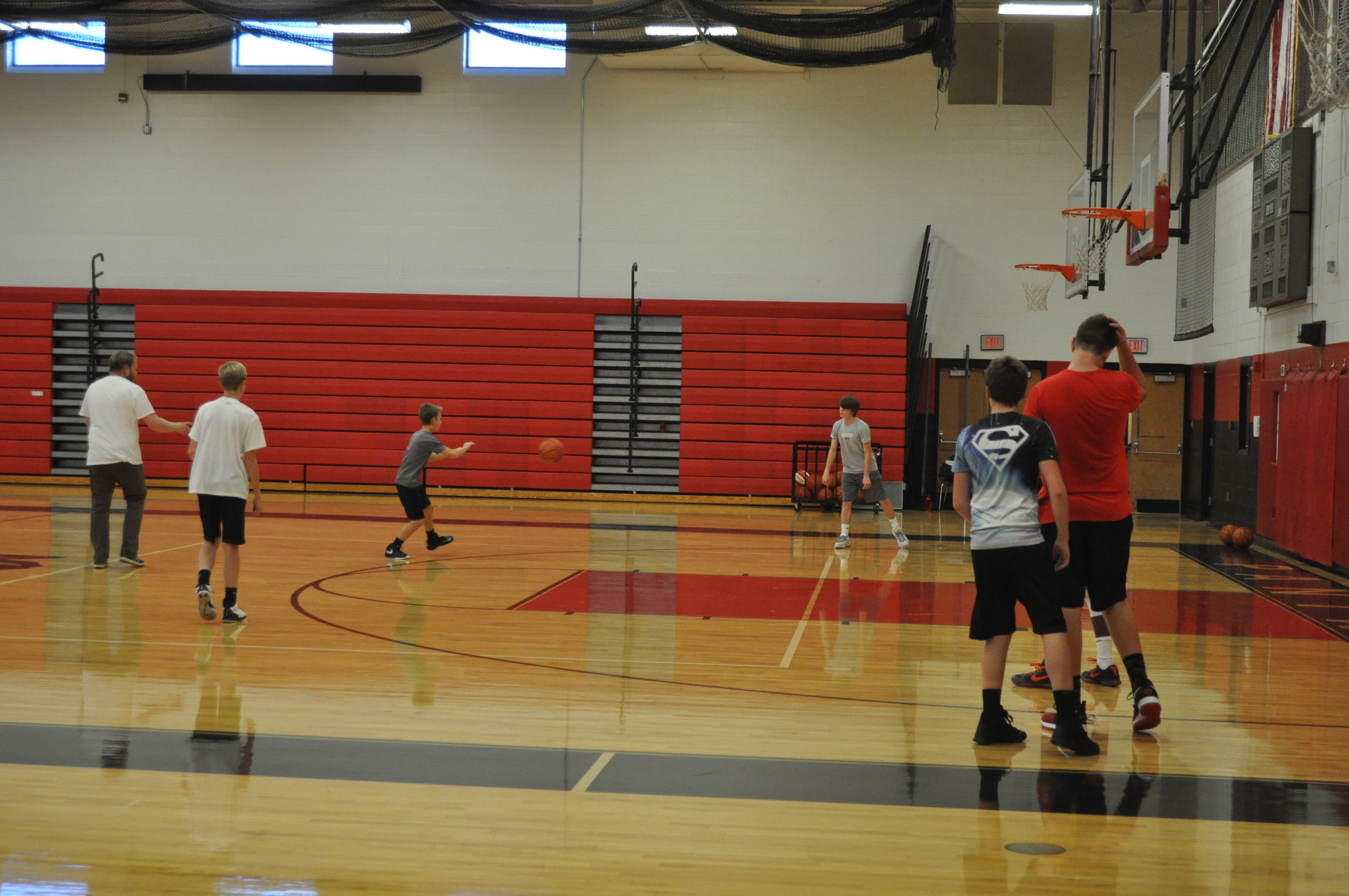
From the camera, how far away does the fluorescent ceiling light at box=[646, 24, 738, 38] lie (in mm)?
11453

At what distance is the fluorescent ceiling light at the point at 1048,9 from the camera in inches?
525

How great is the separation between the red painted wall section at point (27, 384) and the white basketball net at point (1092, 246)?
46.5ft

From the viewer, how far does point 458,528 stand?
1179 cm

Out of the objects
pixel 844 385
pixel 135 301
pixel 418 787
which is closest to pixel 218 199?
pixel 135 301

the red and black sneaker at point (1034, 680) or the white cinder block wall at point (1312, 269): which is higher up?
the white cinder block wall at point (1312, 269)

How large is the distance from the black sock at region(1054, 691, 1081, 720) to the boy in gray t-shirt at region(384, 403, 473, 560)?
567 cm

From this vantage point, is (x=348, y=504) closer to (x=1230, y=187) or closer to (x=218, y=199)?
(x=218, y=199)

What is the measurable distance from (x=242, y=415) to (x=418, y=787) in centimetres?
349

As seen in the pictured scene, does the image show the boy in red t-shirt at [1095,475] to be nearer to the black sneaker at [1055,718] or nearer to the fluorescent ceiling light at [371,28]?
the black sneaker at [1055,718]

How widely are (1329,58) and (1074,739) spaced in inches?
187

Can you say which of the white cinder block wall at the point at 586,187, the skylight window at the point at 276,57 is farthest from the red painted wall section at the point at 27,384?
the skylight window at the point at 276,57

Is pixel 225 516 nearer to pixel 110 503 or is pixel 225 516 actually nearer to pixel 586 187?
pixel 110 503

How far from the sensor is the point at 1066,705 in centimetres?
414

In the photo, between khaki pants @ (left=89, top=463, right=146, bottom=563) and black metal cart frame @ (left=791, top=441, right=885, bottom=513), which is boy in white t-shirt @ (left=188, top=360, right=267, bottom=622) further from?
black metal cart frame @ (left=791, top=441, right=885, bottom=513)
